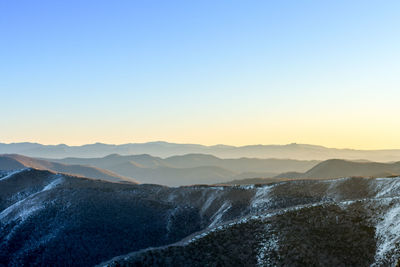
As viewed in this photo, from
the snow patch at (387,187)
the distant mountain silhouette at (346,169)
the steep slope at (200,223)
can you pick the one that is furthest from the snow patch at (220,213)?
the distant mountain silhouette at (346,169)

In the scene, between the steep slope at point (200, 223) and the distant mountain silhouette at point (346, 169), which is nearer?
the steep slope at point (200, 223)

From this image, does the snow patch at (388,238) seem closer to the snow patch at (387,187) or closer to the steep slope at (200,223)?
the steep slope at (200,223)

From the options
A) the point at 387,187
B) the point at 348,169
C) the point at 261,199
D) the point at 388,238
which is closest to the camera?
the point at 388,238

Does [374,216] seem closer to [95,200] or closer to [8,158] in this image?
[95,200]

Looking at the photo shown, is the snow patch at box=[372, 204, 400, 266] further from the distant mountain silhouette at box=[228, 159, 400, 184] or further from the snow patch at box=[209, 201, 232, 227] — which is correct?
the distant mountain silhouette at box=[228, 159, 400, 184]

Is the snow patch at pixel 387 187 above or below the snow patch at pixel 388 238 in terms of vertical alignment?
above

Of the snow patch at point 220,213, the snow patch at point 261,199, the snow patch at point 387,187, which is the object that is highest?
the snow patch at point 387,187

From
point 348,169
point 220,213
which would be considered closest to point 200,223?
point 220,213

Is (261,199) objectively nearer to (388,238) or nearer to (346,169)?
(388,238)

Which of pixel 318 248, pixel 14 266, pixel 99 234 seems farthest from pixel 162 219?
pixel 318 248

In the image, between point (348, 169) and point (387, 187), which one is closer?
point (387, 187)
